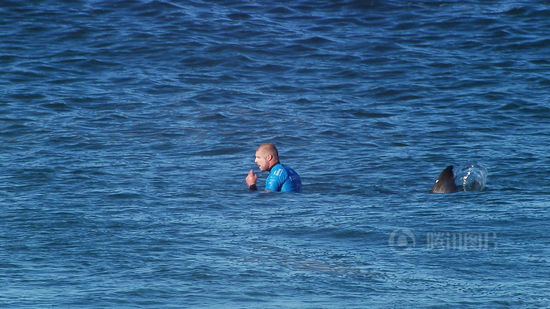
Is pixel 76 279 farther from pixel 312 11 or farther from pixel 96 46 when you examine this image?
pixel 312 11

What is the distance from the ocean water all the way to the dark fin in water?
17 centimetres

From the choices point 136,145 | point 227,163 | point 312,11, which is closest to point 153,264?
point 227,163

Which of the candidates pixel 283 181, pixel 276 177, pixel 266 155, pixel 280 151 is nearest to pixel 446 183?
pixel 283 181

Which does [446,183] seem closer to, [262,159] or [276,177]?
[276,177]

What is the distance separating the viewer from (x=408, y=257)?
9219mm

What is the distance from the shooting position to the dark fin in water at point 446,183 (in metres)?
12.7

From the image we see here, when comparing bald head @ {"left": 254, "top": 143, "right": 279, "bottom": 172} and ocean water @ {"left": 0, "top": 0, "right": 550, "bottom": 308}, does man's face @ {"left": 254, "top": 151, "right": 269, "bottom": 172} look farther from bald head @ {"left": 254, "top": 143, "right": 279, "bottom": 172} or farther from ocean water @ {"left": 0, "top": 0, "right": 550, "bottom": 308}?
ocean water @ {"left": 0, "top": 0, "right": 550, "bottom": 308}

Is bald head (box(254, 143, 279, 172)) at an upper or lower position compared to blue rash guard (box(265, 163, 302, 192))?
upper

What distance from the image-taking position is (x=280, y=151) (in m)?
16.7

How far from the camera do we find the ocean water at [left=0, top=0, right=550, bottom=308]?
8.48 meters

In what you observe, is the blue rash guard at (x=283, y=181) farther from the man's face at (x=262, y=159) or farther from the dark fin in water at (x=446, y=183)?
the dark fin in water at (x=446, y=183)

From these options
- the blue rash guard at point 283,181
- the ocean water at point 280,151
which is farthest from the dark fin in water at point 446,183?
the blue rash guard at point 283,181

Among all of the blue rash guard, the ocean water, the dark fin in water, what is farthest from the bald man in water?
the dark fin in water

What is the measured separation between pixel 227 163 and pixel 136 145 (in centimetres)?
215
